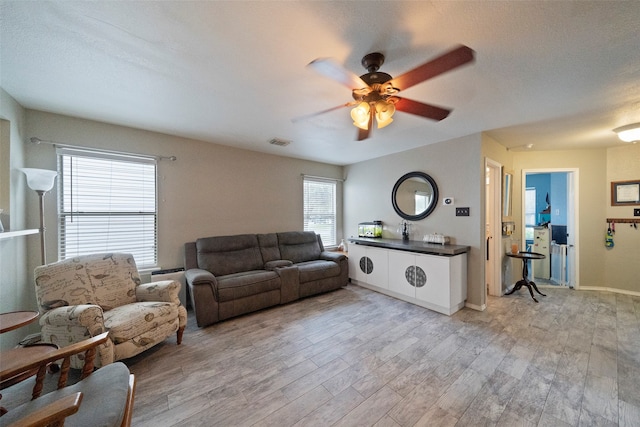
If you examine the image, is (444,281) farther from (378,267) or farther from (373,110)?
(373,110)

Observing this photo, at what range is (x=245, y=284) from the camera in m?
3.00

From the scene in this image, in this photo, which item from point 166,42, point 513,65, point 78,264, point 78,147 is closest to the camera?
point 166,42

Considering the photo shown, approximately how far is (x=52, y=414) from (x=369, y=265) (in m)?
3.63

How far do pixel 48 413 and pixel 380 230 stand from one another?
13.7ft

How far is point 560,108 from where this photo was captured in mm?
2375

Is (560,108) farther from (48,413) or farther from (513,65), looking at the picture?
(48,413)

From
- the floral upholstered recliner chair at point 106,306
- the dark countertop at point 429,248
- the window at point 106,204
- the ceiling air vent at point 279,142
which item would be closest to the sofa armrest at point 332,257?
the dark countertop at point 429,248

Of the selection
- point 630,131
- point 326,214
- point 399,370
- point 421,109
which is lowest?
point 399,370

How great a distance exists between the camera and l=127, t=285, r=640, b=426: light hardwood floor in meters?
1.54

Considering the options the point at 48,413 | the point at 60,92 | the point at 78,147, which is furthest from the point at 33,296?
the point at 48,413

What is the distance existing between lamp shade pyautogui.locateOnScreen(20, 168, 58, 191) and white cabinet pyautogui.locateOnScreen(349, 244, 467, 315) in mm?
3916

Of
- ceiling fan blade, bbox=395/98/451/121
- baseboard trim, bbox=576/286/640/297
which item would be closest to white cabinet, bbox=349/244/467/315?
ceiling fan blade, bbox=395/98/451/121

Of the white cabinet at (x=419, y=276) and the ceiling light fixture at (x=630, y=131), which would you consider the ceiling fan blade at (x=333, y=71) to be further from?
the ceiling light fixture at (x=630, y=131)

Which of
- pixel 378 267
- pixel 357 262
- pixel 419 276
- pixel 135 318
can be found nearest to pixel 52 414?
pixel 135 318
